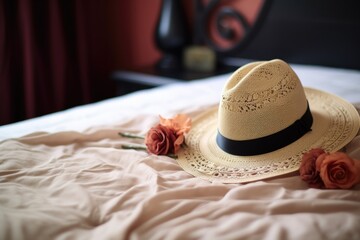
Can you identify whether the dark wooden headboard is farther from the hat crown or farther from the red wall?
the hat crown

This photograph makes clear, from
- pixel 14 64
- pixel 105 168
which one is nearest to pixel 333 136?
pixel 105 168

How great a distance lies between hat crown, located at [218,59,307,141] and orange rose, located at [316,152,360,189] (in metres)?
0.14

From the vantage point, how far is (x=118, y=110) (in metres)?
1.29

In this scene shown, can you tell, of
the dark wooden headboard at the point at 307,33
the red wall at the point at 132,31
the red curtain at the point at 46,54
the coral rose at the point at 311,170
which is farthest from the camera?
the red wall at the point at 132,31

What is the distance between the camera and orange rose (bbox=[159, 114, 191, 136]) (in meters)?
0.96

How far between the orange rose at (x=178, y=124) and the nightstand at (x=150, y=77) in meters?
1.00

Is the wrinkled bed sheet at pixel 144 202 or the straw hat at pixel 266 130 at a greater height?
the straw hat at pixel 266 130

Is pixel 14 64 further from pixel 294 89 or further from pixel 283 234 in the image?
pixel 283 234

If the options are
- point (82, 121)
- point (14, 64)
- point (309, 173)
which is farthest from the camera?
point (14, 64)

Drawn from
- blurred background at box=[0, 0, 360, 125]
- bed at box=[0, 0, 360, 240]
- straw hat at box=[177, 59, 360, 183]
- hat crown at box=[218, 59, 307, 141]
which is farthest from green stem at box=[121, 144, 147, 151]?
blurred background at box=[0, 0, 360, 125]

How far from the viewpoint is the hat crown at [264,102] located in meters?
0.81

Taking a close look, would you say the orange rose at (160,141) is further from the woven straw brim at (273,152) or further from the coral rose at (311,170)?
the coral rose at (311,170)

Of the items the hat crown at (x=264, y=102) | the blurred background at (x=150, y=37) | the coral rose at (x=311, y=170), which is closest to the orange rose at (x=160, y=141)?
the hat crown at (x=264, y=102)

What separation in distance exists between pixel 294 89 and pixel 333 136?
0.14 metres
